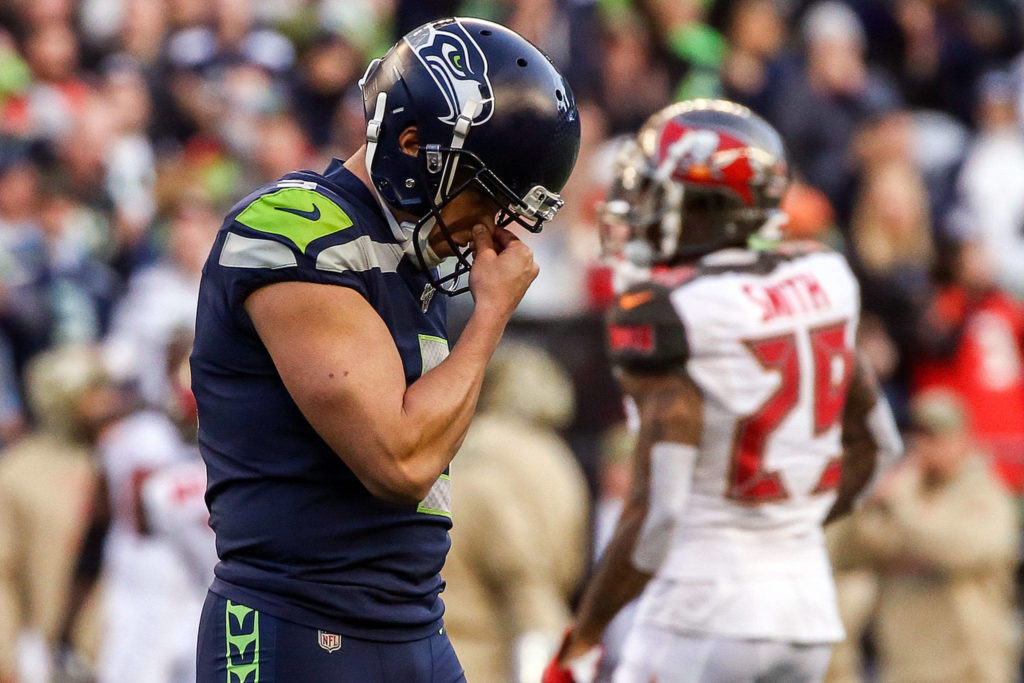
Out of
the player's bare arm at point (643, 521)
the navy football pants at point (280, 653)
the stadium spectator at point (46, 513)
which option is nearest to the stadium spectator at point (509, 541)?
the player's bare arm at point (643, 521)

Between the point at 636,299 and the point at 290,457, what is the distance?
1.61 meters

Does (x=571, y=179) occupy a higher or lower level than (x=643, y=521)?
lower

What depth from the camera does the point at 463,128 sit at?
9.81 feet

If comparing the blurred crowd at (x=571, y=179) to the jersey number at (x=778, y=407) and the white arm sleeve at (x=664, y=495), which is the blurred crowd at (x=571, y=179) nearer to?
the jersey number at (x=778, y=407)

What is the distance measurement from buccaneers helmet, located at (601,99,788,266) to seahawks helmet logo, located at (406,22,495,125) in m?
1.56

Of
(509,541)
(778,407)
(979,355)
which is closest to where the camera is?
(778,407)

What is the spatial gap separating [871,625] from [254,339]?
5.80m

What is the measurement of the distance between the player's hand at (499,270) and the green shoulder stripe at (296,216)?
266mm

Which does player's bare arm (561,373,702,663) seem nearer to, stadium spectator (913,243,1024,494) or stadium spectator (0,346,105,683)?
stadium spectator (0,346,105,683)

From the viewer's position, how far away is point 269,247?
2.87 m

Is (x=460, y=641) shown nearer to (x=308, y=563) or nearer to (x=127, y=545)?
(x=127, y=545)

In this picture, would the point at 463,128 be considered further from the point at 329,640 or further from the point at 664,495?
the point at 664,495

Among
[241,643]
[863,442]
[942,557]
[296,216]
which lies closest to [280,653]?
[241,643]

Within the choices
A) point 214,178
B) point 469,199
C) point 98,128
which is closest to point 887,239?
point 214,178
